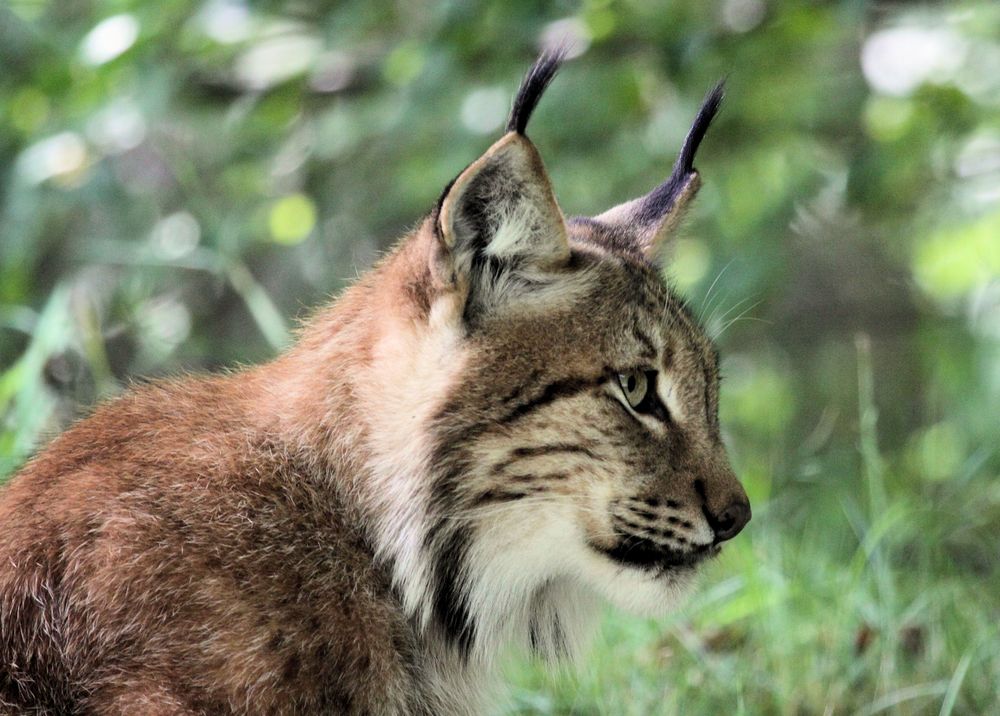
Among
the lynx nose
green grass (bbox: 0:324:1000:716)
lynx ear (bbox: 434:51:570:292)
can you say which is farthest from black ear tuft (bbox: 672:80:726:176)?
green grass (bbox: 0:324:1000:716)

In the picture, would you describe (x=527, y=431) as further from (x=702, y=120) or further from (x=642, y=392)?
(x=702, y=120)

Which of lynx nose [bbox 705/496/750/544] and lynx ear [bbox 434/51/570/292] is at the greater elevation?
lynx ear [bbox 434/51/570/292]

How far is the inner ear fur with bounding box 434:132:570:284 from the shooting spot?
10.6ft

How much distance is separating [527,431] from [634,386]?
Answer: 0.36 meters

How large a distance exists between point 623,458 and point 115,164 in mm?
4630

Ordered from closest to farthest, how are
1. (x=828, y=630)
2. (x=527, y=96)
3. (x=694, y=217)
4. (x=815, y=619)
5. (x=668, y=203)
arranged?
(x=527, y=96) → (x=668, y=203) → (x=828, y=630) → (x=815, y=619) → (x=694, y=217)

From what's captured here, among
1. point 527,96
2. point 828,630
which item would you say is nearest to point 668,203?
point 527,96

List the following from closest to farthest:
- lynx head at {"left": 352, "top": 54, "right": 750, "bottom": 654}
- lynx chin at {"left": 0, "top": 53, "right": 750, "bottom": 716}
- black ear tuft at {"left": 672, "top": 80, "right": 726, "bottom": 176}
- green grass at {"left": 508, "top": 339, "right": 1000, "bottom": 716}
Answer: lynx chin at {"left": 0, "top": 53, "right": 750, "bottom": 716}, lynx head at {"left": 352, "top": 54, "right": 750, "bottom": 654}, black ear tuft at {"left": 672, "top": 80, "right": 726, "bottom": 176}, green grass at {"left": 508, "top": 339, "right": 1000, "bottom": 716}

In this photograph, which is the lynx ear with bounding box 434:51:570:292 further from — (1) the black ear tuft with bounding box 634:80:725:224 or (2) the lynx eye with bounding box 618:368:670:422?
(1) the black ear tuft with bounding box 634:80:725:224

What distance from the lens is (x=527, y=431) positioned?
11.2 feet

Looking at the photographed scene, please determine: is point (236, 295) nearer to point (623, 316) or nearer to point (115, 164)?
point (115, 164)

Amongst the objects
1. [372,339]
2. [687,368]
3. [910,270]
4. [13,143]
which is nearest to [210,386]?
[372,339]

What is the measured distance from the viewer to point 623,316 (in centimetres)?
362

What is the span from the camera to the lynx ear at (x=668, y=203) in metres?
4.13
